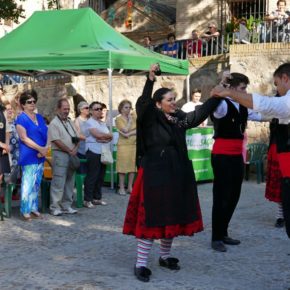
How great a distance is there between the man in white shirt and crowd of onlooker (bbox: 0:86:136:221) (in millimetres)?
3799

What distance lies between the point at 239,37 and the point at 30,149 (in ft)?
30.6

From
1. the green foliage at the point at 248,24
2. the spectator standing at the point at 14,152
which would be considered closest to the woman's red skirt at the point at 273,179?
the spectator standing at the point at 14,152

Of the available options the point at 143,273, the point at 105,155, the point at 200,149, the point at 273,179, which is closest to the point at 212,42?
the point at 200,149

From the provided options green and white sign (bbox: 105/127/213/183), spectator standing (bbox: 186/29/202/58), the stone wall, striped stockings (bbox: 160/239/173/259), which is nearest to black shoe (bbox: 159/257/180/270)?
striped stockings (bbox: 160/239/173/259)

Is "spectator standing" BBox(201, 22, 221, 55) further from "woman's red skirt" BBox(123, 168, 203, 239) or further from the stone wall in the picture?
"woman's red skirt" BBox(123, 168, 203, 239)

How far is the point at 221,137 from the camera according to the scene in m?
6.08

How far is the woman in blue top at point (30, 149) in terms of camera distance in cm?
775

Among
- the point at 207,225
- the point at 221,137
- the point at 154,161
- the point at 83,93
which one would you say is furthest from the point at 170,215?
the point at 83,93

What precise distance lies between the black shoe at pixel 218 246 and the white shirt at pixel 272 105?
2.22 m

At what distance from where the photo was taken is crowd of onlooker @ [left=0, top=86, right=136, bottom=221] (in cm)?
778

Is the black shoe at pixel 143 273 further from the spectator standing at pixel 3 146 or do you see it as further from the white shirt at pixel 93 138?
the white shirt at pixel 93 138

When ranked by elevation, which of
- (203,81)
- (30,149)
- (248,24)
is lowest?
(30,149)

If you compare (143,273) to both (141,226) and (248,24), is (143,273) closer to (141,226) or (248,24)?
(141,226)

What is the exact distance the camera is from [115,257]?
5.84m
